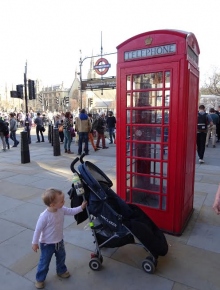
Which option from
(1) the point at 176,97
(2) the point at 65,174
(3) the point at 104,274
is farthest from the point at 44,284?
(2) the point at 65,174

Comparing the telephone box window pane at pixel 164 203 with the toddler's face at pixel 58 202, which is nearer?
the toddler's face at pixel 58 202

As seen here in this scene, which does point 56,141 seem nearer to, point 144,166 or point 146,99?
point 144,166

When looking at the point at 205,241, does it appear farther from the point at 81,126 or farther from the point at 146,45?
the point at 81,126

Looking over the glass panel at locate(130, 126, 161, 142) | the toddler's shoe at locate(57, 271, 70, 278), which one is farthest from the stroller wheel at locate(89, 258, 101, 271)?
the glass panel at locate(130, 126, 161, 142)

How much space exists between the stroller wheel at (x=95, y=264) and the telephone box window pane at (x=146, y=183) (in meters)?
1.31

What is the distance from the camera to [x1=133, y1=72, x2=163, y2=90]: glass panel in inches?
121

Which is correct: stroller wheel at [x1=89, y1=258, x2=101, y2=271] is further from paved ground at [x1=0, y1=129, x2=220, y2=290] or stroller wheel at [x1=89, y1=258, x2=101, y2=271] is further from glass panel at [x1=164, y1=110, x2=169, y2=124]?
glass panel at [x1=164, y1=110, x2=169, y2=124]

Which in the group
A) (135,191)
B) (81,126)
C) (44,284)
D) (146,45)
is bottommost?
(44,284)

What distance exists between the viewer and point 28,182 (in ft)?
19.1

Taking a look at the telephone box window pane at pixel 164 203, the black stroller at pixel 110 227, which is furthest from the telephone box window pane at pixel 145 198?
the black stroller at pixel 110 227

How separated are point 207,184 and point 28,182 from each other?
14.1 feet

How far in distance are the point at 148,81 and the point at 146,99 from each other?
0.80ft

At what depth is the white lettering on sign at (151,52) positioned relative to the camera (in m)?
2.90

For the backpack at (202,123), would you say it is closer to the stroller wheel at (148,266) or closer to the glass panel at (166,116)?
the glass panel at (166,116)
